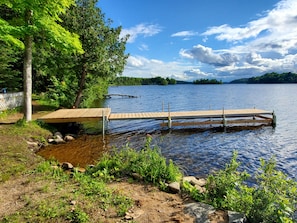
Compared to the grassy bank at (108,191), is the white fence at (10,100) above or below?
above

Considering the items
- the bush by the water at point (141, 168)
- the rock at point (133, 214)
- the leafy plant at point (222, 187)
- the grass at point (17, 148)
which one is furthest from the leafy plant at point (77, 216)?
the grass at point (17, 148)

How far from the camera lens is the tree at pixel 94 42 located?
55.0 ft

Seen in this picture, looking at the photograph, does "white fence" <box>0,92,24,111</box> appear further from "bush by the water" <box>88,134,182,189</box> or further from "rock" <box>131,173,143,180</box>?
"rock" <box>131,173,143,180</box>

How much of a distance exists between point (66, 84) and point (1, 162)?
1776 centimetres

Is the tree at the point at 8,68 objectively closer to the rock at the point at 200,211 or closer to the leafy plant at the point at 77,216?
the leafy plant at the point at 77,216

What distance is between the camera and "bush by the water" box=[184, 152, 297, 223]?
149 inches

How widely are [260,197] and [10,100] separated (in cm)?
1736

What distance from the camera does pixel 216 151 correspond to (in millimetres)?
11539

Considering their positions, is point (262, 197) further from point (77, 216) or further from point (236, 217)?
point (77, 216)

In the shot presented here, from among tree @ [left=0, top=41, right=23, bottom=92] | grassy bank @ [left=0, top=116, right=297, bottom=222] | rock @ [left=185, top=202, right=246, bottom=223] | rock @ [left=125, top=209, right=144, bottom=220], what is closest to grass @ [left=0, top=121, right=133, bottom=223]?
grassy bank @ [left=0, top=116, right=297, bottom=222]

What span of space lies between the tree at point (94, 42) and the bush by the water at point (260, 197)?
14.6 m

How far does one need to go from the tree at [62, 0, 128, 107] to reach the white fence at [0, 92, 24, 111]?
4.88 m

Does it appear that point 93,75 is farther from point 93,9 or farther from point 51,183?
point 51,183

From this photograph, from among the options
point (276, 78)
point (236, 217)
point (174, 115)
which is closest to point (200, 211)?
point (236, 217)
